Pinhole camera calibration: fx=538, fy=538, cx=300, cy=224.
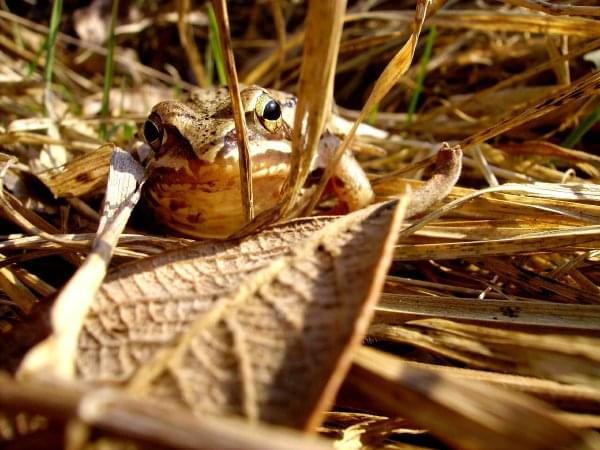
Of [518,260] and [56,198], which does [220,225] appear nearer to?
[56,198]

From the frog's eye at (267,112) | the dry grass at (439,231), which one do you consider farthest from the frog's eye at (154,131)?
the frog's eye at (267,112)

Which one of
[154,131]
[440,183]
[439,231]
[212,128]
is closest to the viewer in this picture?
[440,183]

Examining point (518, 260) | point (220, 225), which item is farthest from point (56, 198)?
point (518, 260)

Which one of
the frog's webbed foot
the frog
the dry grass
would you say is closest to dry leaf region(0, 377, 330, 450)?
the dry grass

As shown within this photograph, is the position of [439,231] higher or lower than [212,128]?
lower

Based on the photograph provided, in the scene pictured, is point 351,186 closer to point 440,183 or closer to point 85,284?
point 440,183

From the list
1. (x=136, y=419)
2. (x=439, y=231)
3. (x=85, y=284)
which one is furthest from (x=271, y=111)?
(x=136, y=419)
